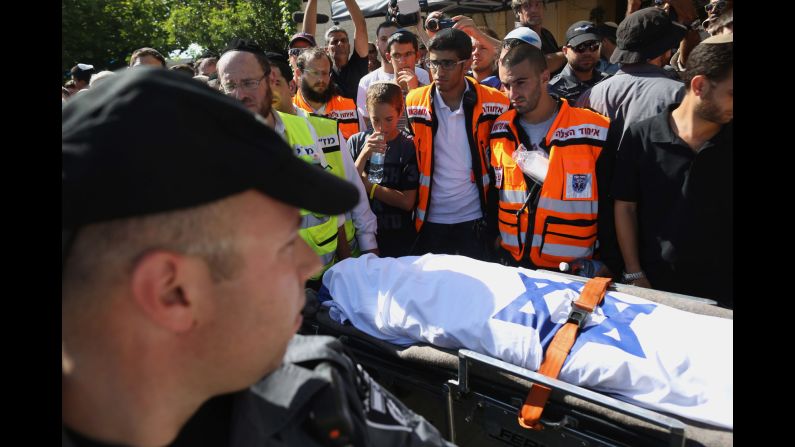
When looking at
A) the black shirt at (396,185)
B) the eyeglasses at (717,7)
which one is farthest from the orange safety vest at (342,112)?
the eyeglasses at (717,7)

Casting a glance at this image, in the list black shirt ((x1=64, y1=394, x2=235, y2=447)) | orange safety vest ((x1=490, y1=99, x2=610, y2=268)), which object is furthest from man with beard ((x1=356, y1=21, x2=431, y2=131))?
black shirt ((x1=64, y1=394, x2=235, y2=447))

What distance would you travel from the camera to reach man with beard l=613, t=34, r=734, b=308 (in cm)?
221

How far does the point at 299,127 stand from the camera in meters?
2.78

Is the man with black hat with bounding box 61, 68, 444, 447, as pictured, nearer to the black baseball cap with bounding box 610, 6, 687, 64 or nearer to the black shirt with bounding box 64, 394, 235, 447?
the black shirt with bounding box 64, 394, 235, 447

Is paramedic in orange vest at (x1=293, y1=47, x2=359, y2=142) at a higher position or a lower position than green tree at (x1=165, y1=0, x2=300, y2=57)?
lower

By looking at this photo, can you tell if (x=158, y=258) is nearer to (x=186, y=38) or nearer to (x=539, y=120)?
(x=539, y=120)

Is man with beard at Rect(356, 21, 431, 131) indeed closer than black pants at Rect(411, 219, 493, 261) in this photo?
No

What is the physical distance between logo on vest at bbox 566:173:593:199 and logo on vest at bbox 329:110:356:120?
7.48 ft

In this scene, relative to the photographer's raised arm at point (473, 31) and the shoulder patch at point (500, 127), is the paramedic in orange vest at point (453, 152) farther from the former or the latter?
the photographer's raised arm at point (473, 31)

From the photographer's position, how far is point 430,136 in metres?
3.27

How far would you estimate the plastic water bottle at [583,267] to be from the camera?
267 centimetres

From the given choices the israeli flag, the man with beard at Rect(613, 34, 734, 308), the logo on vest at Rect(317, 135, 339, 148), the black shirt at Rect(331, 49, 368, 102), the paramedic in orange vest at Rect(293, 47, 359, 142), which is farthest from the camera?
the black shirt at Rect(331, 49, 368, 102)
